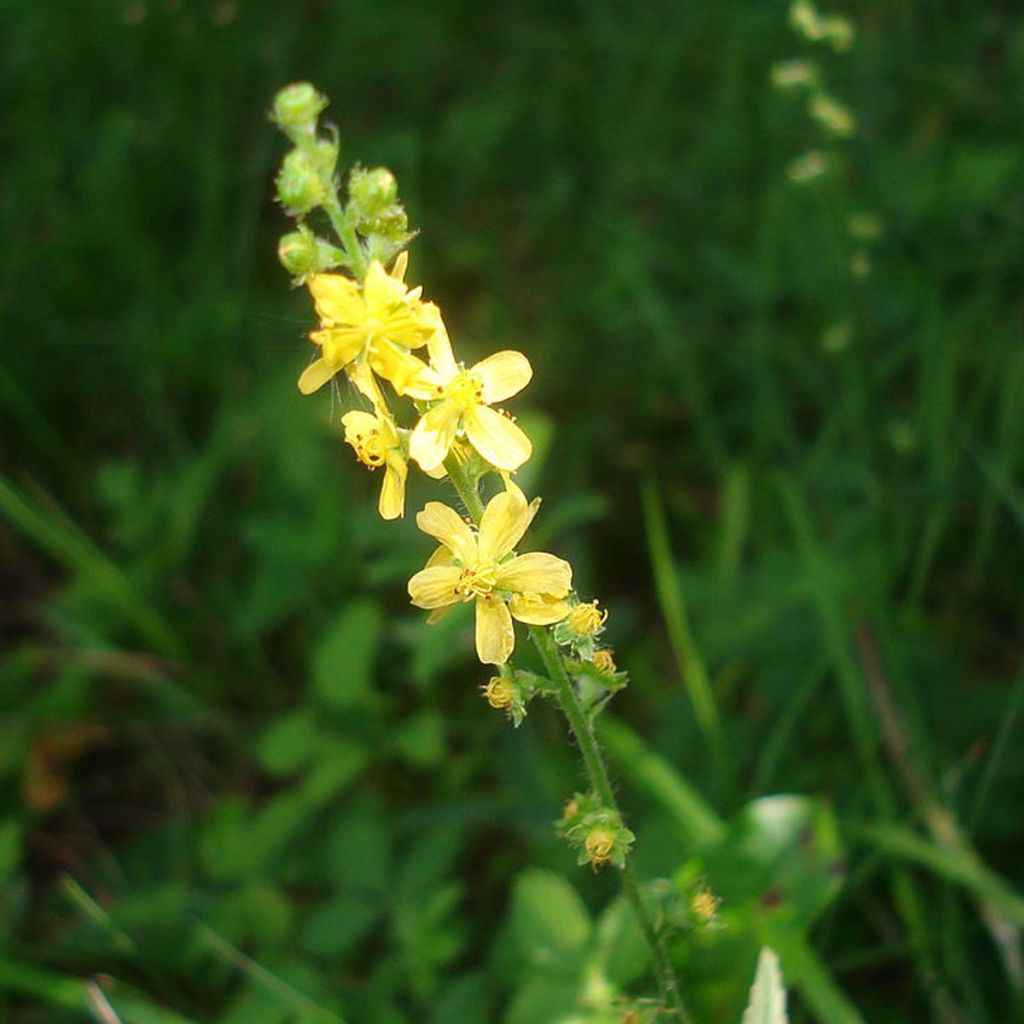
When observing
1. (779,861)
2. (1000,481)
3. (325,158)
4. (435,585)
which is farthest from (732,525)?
(325,158)

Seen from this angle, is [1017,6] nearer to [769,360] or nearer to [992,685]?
[769,360]

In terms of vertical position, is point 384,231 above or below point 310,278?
above

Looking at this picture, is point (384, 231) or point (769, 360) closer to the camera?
point (384, 231)

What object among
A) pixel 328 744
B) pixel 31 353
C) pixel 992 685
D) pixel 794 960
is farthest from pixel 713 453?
pixel 31 353

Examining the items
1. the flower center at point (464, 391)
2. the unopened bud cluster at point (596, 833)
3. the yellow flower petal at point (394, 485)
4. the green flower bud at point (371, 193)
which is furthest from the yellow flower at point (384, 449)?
the unopened bud cluster at point (596, 833)

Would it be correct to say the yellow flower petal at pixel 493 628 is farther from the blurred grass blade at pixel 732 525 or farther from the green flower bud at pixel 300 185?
the blurred grass blade at pixel 732 525

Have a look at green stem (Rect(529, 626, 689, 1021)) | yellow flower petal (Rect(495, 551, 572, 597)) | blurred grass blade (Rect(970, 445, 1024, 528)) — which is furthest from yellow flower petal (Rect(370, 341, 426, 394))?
blurred grass blade (Rect(970, 445, 1024, 528))
